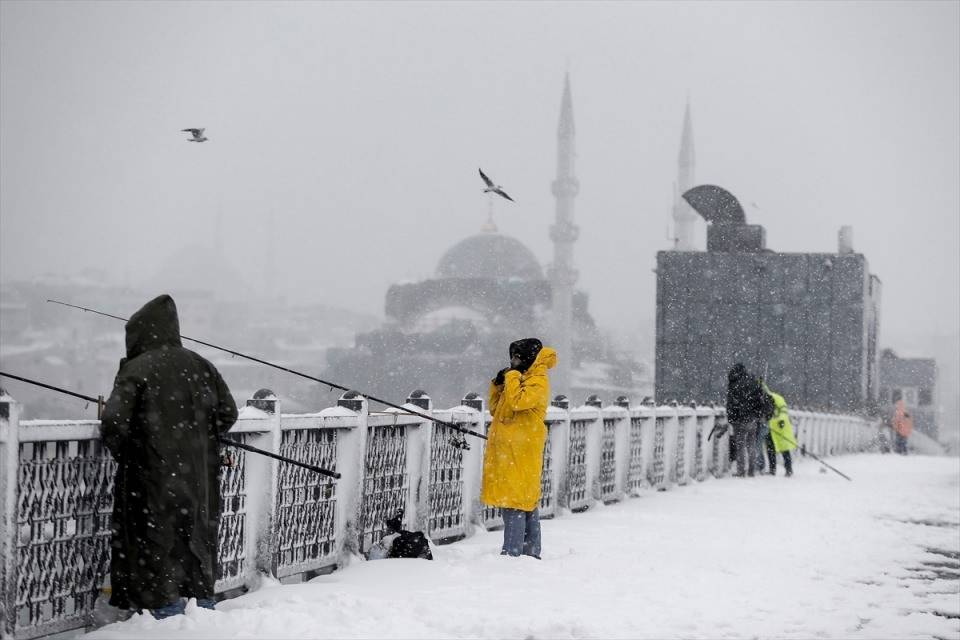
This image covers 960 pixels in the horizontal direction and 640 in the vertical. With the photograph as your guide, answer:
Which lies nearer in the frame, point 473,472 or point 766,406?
point 473,472

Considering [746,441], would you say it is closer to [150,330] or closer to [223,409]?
[223,409]

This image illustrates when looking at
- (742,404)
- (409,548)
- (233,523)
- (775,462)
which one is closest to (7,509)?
(233,523)

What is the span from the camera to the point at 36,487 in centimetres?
523

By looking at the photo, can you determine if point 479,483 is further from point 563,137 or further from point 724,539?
point 563,137

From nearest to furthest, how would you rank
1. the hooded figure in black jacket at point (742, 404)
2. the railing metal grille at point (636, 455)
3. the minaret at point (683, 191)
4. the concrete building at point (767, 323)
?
the railing metal grille at point (636, 455) → the hooded figure in black jacket at point (742, 404) → the concrete building at point (767, 323) → the minaret at point (683, 191)

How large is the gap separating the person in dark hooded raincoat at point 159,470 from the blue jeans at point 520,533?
274 cm

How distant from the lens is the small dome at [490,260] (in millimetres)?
142750

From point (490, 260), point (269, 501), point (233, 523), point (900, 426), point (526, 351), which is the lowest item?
point (233, 523)

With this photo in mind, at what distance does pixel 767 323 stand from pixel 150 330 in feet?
162

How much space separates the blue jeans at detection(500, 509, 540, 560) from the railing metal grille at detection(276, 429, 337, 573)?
1.12 meters

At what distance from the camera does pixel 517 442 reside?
315 inches

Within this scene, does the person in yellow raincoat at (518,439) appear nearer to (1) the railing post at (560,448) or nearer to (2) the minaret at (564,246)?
(1) the railing post at (560,448)

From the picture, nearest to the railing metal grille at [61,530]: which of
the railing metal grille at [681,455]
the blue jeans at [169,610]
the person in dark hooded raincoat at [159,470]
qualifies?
the person in dark hooded raincoat at [159,470]

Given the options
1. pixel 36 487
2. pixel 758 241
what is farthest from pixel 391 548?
pixel 758 241
